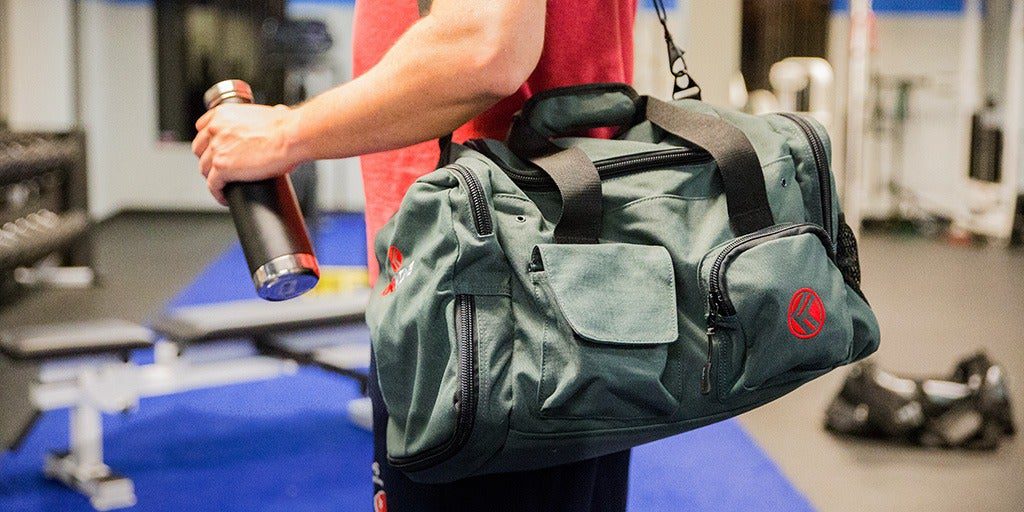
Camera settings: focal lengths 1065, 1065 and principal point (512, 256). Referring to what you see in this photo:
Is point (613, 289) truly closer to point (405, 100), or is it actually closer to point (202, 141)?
point (405, 100)

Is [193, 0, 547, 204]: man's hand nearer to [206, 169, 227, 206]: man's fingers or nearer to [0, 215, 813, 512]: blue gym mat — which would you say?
[206, 169, 227, 206]: man's fingers

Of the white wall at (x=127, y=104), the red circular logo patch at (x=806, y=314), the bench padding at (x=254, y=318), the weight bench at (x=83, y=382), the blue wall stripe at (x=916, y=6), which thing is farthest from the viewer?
the blue wall stripe at (x=916, y=6)

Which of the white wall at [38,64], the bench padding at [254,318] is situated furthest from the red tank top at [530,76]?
Result: the white wall at [38,64]

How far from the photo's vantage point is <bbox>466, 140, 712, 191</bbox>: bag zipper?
0.92 metres

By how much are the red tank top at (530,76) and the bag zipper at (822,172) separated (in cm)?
20

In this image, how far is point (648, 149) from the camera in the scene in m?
0.96

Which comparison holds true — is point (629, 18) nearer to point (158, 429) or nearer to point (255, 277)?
point (255, 277)

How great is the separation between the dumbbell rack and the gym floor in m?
0.33

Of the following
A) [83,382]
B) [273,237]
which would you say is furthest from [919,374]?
[273,237]

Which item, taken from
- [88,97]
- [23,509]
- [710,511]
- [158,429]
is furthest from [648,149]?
[88,97]

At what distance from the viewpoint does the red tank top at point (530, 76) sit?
1.03 metres

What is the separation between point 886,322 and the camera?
5922 mm

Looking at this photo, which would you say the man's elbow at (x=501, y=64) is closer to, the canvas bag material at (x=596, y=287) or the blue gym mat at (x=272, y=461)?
the canvas bag material at (x=596, y=287)

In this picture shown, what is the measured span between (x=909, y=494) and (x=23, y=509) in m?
2.67
